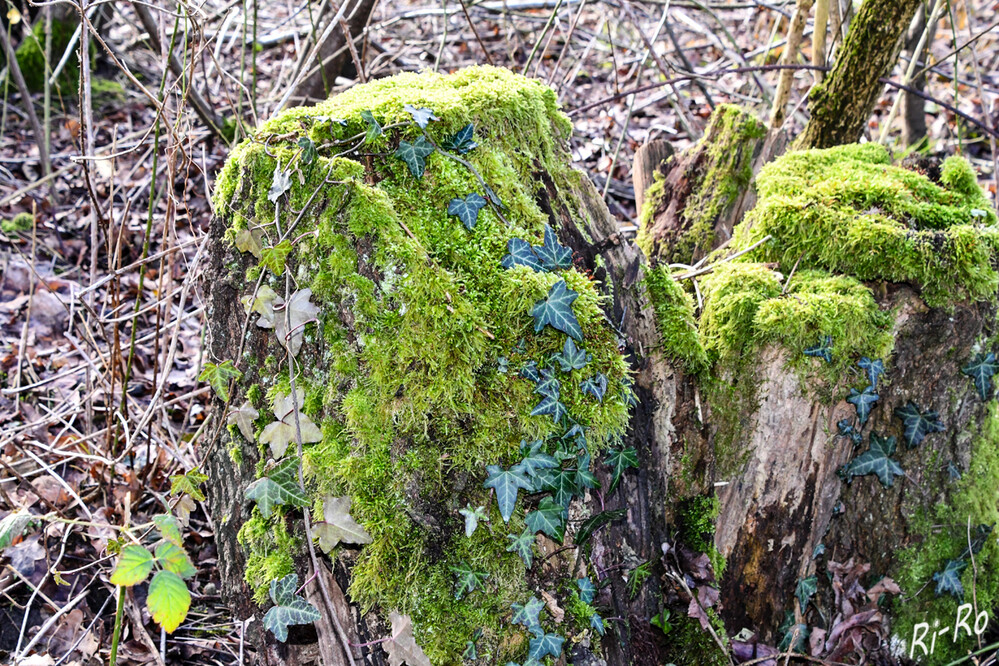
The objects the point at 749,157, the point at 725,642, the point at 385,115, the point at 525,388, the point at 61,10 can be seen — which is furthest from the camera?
the point at 61,10

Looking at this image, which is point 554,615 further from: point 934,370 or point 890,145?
point 890,145

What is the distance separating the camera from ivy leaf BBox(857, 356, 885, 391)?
251 cm

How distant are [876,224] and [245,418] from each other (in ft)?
8.15

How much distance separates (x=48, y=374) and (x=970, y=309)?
4.50 m

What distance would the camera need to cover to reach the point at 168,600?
1.43 m

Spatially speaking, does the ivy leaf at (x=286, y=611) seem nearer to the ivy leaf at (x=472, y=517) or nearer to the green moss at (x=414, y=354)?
the green moss at (x=414, y=354)

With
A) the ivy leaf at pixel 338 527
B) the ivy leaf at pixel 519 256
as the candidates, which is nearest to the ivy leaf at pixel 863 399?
the ivy leaf at pixel 519 256

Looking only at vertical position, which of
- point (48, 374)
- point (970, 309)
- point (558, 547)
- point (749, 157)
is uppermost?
point (749, 157)

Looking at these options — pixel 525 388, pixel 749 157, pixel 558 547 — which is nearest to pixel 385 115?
pixel 525 388

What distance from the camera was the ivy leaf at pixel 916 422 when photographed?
2.63 m

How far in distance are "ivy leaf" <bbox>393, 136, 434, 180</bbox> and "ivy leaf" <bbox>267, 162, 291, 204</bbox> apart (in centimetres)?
36

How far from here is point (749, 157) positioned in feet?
12.0

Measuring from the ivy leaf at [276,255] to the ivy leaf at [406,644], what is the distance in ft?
3.67

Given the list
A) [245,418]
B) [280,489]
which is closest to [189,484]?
[245,418]
